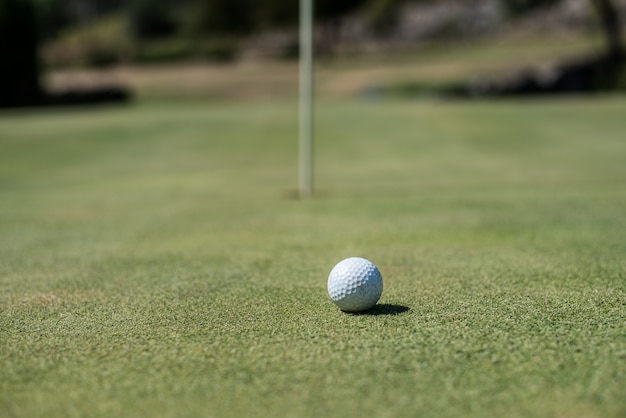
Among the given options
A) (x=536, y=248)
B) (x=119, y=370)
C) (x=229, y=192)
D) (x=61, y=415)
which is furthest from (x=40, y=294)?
(x=229, y=192)

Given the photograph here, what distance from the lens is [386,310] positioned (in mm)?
4059

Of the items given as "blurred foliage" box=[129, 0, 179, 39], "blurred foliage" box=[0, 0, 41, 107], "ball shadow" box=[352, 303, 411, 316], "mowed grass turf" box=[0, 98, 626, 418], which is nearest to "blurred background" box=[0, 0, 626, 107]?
"blurred foliage" box=[0, 0, 41, 107]

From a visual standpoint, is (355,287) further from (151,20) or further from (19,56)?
(151,20)

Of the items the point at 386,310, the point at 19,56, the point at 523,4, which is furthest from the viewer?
the point at 523,4

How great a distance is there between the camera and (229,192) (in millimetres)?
11688

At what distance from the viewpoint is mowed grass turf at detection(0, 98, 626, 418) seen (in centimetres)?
286

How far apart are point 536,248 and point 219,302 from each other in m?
3.01

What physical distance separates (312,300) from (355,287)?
1.60 feet

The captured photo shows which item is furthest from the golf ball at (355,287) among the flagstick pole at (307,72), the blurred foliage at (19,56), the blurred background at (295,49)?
the blurred foliage at (19,56)

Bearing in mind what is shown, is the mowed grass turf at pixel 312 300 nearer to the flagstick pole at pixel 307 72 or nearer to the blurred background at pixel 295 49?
the flagstick pole at pixel 307 72

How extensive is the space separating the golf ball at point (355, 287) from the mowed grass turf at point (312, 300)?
81 mm

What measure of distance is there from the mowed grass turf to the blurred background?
99.2ft

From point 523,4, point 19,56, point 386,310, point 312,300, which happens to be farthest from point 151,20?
point 386,310

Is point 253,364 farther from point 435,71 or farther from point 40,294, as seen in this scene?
point 435,71
